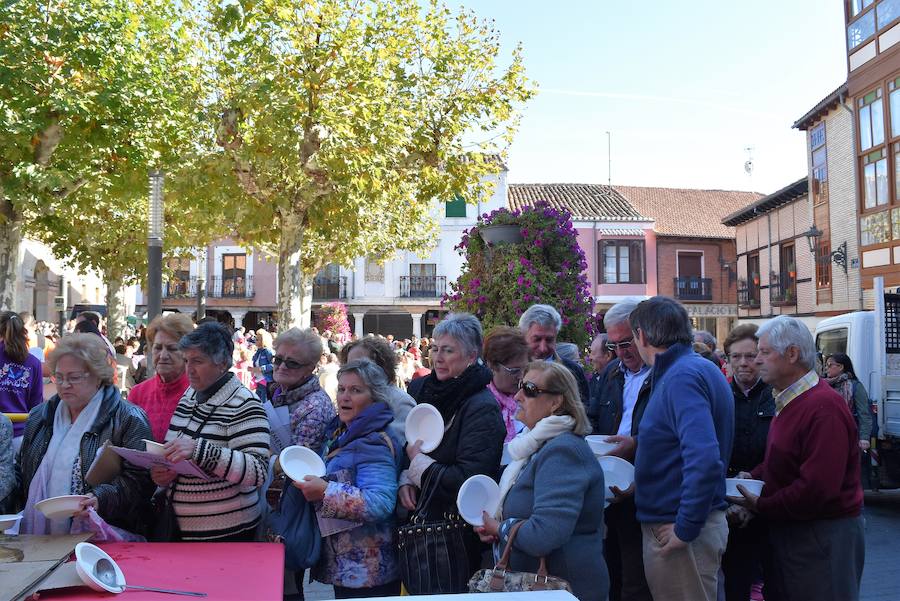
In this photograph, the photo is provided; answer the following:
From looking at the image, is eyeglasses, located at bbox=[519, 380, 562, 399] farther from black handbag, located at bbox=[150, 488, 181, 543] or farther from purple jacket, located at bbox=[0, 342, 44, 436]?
purple jacket, located at bbox=[0, 342, 44, 436]

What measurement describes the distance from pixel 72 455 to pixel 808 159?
26101 mm

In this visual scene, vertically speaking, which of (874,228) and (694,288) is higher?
(874,228)

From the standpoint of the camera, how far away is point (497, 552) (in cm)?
335

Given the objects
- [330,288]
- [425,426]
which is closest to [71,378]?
[425,426]

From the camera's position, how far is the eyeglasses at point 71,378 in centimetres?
363

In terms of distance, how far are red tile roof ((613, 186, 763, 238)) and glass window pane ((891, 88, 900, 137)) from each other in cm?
2568

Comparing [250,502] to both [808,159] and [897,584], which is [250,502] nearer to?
[897,584]

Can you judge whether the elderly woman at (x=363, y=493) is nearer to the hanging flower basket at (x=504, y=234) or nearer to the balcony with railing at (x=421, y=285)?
the hanging flower basket at (x=504, y=234)

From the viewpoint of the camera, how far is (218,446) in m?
3.46

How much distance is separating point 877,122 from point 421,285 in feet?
91.7

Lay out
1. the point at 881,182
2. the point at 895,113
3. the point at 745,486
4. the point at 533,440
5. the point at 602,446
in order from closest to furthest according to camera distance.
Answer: the point at 533,440
the point at 745,486
the point at 602,446
the point at 895,113
the point at 881,182

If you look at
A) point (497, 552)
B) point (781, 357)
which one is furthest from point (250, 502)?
point (781, 357)

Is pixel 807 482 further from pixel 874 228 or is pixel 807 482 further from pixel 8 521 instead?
pixel 874 228

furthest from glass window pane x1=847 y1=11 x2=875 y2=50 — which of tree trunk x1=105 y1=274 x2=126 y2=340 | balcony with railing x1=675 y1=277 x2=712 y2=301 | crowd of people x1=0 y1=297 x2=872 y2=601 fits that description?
balcony with railing x1=675 y1=277 x2=712 y2=301
